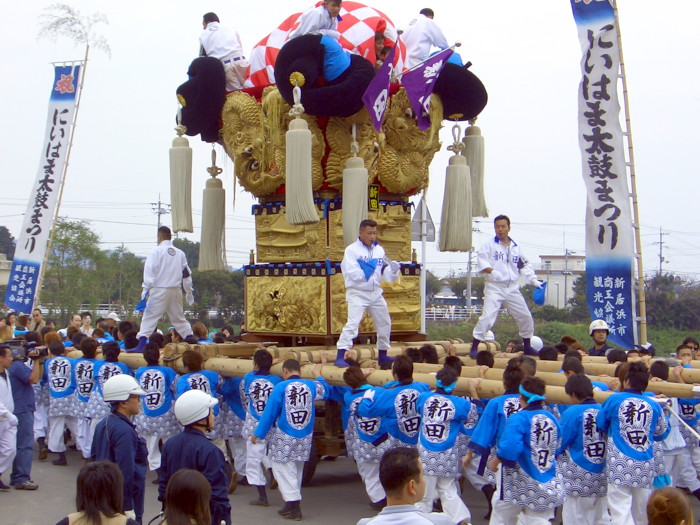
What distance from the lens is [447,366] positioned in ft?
23.1

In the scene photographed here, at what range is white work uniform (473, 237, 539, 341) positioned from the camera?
9.18 m

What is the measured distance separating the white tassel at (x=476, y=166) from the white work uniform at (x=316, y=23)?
2224 millimetres

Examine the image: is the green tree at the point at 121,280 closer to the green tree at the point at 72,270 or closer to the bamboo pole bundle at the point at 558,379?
the green tree at the point at 72,270

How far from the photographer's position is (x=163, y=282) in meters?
9.95

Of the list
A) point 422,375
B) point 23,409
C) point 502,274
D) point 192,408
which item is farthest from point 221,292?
point 192,408

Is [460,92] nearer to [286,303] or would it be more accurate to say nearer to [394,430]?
[286,303]

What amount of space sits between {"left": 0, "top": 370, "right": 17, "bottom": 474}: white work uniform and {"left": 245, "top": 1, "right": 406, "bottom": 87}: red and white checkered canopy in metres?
4.60

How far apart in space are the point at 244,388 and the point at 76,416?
8.06ft

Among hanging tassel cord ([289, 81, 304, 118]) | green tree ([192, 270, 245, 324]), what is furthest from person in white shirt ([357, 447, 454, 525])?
green tree ([192, 270, 245, 324])

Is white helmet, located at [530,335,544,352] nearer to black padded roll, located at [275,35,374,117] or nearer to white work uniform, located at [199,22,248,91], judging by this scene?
black padded roll, located at [275,35,374,117]

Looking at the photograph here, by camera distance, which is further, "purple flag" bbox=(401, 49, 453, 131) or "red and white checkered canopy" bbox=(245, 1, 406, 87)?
"red and white checkered canopy" bbox=(245, 1, 406, 87)

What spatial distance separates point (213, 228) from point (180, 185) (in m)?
0.85

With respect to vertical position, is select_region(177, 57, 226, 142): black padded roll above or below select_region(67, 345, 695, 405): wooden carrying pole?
above

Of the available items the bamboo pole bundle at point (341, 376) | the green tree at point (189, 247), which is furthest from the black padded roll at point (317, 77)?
the green tree at point (189, 247)
